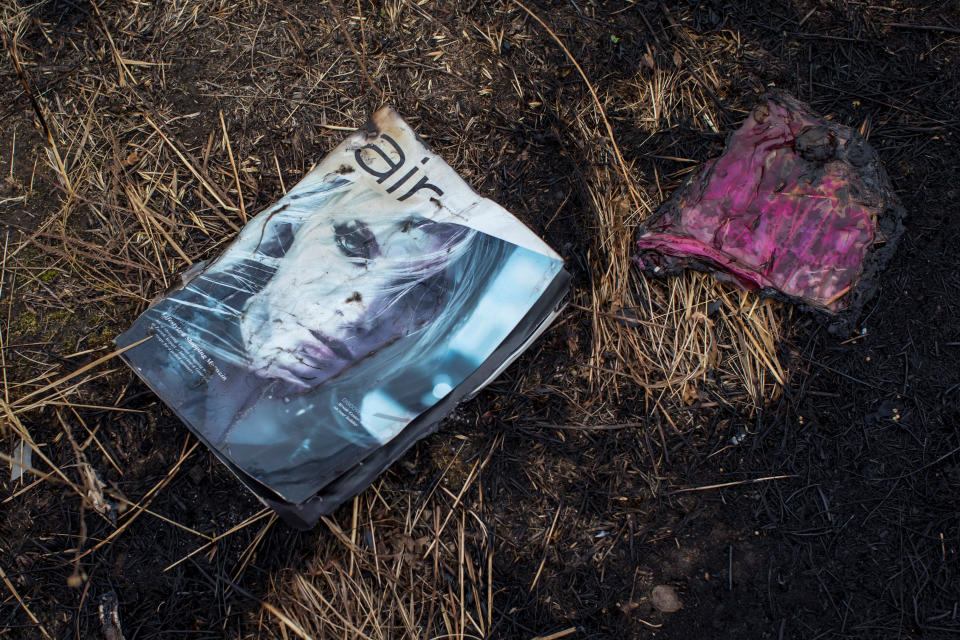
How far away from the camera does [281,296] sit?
1220 millimetres

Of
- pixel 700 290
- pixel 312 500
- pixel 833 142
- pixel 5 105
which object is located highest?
pixel 5 105

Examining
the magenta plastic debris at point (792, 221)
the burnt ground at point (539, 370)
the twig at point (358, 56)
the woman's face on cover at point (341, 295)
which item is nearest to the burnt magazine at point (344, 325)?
the woman's face on cover at point (341, 295)

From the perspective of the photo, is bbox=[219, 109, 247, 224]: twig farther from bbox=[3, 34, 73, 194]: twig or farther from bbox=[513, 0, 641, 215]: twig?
bbox=[513, 0, 641, 215]: twig

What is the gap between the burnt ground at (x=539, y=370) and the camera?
1249 millimetres

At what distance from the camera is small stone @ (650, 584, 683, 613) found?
1258 millimetres

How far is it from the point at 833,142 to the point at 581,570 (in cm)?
116

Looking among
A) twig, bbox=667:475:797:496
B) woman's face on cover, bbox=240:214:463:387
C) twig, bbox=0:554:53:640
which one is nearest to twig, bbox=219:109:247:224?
woman's face on cover, bbox=240:214:463:387

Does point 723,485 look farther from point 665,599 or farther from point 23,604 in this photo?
point 23,604

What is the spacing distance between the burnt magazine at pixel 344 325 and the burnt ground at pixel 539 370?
121mm

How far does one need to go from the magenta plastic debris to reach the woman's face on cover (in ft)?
1.76

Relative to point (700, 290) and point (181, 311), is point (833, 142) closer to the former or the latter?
point (700, 290)

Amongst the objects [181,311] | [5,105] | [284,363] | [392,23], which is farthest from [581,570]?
[5,105]

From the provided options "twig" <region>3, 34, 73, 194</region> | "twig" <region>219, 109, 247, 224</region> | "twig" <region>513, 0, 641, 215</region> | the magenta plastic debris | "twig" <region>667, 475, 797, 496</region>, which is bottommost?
"twig" <region>667, 475, 797, 496</region>

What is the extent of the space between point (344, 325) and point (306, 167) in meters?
0.45
